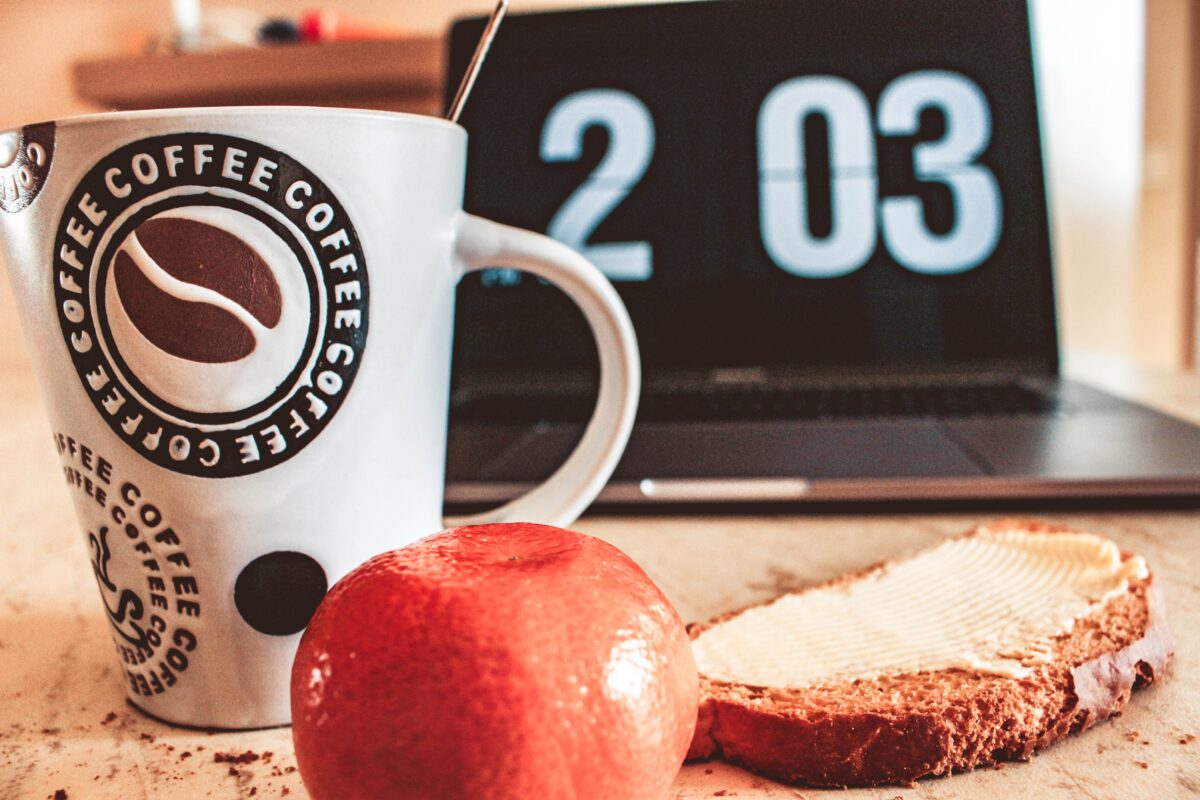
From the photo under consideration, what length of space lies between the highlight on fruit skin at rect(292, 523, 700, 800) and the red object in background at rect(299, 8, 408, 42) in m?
1.59

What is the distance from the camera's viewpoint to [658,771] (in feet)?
0.79

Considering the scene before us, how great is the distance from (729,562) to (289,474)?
26 cm

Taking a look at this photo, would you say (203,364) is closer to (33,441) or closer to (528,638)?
(528,638)

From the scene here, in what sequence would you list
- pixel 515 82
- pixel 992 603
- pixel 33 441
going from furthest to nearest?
pixel 515 82, pixel 33 441, pixel 992 603

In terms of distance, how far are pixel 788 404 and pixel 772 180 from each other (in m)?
0.30

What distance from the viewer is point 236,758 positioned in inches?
11.9

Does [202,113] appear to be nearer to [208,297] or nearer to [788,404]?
[208,297]

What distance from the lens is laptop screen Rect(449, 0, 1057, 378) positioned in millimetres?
933

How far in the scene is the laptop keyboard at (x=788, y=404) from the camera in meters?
0.74

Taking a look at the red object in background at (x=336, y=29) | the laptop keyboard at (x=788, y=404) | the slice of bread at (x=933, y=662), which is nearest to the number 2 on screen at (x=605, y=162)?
the laptop keyboard at (x=788, y=404)

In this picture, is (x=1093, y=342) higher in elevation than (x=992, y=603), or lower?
lower

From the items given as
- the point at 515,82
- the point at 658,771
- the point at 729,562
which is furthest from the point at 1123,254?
the point at 658,771

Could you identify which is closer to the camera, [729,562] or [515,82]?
[729,562]

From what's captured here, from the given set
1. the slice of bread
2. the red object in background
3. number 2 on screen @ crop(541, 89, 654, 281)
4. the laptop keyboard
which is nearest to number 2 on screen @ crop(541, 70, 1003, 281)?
number 2 on screen @ crop(541, 89, 654, 281)
